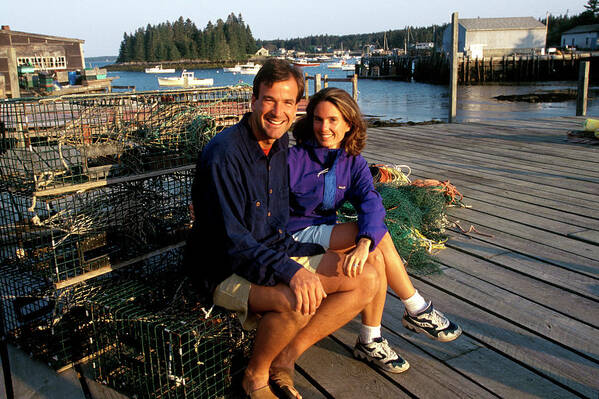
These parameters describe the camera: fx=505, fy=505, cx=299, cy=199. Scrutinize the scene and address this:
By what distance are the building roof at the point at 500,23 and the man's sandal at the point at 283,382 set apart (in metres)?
60.9

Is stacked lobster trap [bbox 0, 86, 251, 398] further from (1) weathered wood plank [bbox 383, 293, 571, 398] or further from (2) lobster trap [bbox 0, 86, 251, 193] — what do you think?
(1) weathered wood plank [bbox 383, 293, 571, 398]

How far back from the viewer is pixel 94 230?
2654mm

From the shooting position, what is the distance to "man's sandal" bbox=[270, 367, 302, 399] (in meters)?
1.97

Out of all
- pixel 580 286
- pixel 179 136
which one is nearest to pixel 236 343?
pixel 179 136

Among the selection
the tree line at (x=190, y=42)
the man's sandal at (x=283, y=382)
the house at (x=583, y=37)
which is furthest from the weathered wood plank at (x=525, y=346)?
the tree line at (x=190, y=42)

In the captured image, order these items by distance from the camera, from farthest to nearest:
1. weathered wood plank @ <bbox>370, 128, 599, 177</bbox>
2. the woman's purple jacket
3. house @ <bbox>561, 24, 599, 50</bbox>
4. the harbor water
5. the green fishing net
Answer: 1. house @ <bbox>561, 24, 599, 50</bbox>
2. the harbor water
3. weathered wood plank @ <bbox>370, 128, 599, 177</bbox>
4. the green fishing net
5. the woman's purple jacket

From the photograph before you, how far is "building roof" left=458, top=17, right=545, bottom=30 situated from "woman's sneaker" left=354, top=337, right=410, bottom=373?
60.6 m

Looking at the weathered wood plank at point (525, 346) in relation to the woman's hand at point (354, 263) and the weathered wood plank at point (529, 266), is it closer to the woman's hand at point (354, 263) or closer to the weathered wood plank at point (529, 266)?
the weathered wood plank at point (529, 266)

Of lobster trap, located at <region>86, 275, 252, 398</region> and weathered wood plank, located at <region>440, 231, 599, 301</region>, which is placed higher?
lobster trap, located at <region>86, 275, 252, 398</region>

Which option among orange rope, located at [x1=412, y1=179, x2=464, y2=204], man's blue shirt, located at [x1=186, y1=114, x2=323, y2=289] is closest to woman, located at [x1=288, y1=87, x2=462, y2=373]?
man's blue shirt, located at [x1=186, y1=114, x2=323, y2=289]

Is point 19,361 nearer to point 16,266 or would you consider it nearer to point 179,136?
point 16,266

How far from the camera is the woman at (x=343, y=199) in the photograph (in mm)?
2322

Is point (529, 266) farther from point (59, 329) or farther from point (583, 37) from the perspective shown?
point (583, 37)

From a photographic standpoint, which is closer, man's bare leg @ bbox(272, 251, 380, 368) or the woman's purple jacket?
man's bare leg @ bbox(272, 251, 380, 368)
